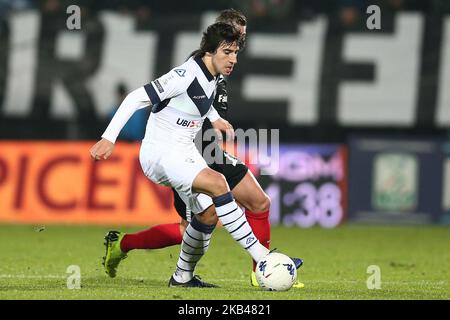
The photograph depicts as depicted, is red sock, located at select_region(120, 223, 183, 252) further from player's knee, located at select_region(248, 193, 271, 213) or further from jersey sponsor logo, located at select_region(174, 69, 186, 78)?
jersey sponsor logo, located at select_region(174, 69, 186, 78)

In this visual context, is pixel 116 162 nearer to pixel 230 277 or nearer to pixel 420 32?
pixel 420 32

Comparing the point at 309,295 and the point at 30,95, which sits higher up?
the point at 30,95

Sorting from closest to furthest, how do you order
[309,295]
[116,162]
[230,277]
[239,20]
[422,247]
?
[309,295]
[239,20]
[230,277]
[422,247]
[116,162]

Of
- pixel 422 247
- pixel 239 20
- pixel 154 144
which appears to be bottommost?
pixel 422 247

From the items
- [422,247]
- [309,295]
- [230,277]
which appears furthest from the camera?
[422,247]

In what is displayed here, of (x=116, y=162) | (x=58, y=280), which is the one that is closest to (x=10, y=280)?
(x=58, y=280)

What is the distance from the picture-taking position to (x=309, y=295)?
6723 millimetres

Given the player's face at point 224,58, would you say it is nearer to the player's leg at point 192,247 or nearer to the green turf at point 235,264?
the player's leg at point 192,247

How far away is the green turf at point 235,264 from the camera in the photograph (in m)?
6.87

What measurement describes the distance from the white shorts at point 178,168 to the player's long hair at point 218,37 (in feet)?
2.07

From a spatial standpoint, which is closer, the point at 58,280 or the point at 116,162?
the point at 58,280

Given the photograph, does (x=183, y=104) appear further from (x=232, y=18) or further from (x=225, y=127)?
(x=232, y=18)

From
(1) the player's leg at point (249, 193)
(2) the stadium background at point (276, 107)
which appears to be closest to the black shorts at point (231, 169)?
(1) the player's leg at point (249, 193)

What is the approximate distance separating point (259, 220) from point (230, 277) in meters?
0.78
